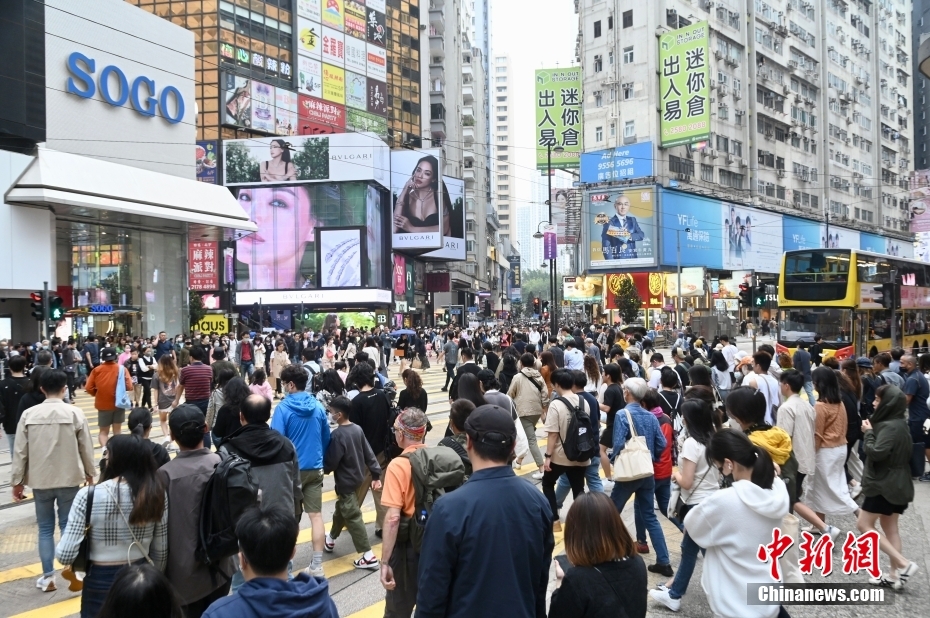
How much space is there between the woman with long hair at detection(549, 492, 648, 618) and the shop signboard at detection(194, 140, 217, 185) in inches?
2282

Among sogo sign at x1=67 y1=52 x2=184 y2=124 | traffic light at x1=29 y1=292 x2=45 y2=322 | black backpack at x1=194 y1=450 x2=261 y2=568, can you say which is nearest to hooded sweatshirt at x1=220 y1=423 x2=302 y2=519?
black backpack at x1=194 y1=450 x2=261 y2=568

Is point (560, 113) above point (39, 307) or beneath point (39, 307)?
above

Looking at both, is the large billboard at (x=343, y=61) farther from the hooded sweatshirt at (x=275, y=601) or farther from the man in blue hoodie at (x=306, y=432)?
the hooded sweatshirt at (x=275, y=601)

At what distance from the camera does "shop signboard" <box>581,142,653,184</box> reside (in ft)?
179

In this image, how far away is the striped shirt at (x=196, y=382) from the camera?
32.3 feet

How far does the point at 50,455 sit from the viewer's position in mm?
5719

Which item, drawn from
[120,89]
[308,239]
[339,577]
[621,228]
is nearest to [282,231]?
[308,239]

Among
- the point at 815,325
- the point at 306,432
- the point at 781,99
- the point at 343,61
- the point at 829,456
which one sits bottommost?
the point at 829,456

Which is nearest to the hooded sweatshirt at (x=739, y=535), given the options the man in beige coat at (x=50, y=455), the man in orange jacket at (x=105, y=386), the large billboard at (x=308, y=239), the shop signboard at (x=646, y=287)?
the man in beige coat at (x=50, y=455)

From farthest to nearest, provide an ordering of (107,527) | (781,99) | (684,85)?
(781,99) < (684,85) < (107,527)

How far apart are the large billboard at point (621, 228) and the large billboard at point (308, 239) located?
16.4 m

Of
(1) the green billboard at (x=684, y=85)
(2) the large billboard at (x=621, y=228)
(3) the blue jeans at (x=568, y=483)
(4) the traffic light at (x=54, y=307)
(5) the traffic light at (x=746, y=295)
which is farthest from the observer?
(2) the large billboard at (x=621, y=228)

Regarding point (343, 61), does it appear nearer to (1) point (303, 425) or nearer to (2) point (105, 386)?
(2) point (105, 386)

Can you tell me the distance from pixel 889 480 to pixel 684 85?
5143 cm
